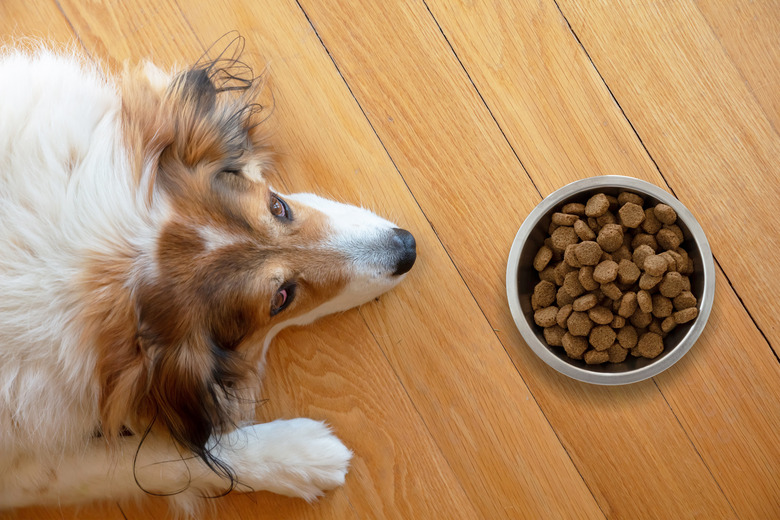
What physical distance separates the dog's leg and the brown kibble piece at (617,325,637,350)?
2.47ft

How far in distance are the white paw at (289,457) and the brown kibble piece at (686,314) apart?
35.2 inches

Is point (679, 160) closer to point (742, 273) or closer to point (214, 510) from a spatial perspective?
point (742, 273)

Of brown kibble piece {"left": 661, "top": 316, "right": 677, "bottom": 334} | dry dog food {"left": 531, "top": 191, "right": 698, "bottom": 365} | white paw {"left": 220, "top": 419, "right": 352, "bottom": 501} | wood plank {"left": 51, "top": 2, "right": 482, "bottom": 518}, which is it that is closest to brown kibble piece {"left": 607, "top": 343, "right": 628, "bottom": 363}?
dry dog food {"left": 531, "top": 191, "right": 698, "bottom": 365}

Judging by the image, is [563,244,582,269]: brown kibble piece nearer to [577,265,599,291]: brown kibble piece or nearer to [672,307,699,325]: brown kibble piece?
[577,265,599,291]: brown kibble piece

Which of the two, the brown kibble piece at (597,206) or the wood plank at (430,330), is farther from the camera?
the wood plank at (430,330)

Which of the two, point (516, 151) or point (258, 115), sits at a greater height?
point (258, 115)

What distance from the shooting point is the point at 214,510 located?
1.49 metres

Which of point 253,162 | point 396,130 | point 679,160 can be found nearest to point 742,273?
point 679,160

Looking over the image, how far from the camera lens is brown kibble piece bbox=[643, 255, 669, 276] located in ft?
4.37

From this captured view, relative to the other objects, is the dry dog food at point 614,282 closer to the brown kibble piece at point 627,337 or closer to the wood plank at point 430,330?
the brown kibble piece at point 627,337

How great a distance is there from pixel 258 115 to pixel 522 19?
763 mm

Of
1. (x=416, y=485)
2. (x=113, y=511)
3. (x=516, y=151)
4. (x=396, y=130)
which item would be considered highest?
(x=396, y=130)

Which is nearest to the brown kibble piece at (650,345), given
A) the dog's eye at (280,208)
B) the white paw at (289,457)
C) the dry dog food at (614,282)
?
the dry dog food at (614,282)

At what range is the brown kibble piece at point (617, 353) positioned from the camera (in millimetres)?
1421
